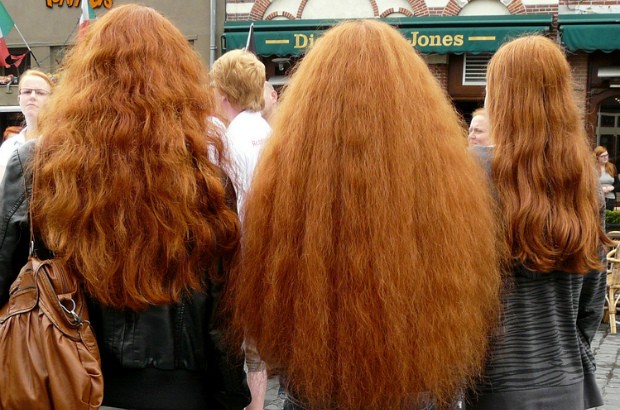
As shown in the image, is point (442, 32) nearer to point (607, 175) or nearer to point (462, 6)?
point (462, 6)

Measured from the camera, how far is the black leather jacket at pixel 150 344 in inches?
81.2

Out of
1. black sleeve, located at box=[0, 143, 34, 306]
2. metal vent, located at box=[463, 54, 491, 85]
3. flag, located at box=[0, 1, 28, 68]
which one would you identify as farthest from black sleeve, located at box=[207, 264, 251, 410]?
metal vent, located at box=[463, 54, 491, 85]

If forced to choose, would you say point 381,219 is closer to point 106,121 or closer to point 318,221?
point 318,221

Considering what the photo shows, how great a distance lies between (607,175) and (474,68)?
9.93ft

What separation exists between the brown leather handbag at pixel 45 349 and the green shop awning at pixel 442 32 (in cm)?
1084

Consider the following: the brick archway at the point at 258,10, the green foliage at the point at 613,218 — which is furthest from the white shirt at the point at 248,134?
the brick archway at the point at 258,10

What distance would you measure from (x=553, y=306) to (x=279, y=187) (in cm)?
99

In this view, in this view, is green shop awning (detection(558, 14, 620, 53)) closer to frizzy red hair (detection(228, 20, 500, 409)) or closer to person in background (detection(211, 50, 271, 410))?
person in background (detection(211, 50, 271, 410))

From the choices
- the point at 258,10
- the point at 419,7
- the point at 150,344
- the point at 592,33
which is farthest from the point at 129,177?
the point at 258,10

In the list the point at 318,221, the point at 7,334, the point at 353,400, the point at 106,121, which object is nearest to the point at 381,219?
the point at 318,221

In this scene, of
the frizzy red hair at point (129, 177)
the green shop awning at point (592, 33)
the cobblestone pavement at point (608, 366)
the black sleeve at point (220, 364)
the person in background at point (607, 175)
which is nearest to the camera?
the frizzy red hair at point (129, 177)

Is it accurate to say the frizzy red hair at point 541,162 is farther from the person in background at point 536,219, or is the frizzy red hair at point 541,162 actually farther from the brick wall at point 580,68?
the brick wall at point 580,68

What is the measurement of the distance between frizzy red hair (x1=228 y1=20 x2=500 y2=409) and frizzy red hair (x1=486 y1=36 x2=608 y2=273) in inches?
12.8

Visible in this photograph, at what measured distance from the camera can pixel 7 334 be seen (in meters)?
1.91
